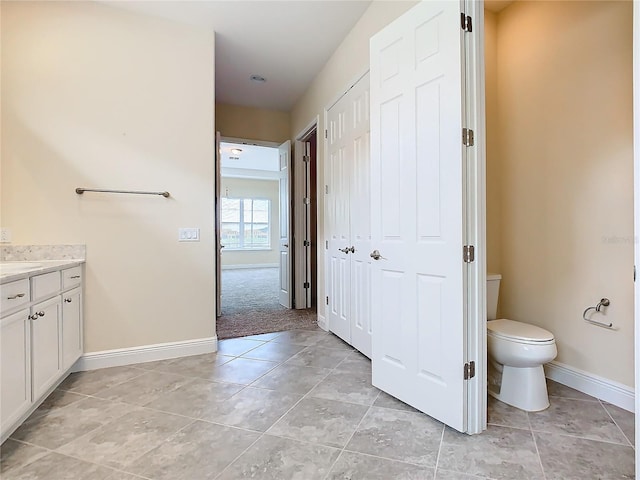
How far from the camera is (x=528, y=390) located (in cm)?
196

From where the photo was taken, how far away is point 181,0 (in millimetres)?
2652

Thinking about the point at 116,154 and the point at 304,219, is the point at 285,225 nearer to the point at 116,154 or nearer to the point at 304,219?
the point at 304,219

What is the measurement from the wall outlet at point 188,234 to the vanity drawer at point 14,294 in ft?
3.96

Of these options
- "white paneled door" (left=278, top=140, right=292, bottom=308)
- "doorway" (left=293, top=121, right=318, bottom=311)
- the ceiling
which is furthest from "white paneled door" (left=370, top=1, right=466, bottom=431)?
"white paneled door" (left=278, top=140, right=292, bottom=308)

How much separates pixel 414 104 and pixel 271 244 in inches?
363

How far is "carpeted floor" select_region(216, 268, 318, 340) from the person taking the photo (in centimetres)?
371

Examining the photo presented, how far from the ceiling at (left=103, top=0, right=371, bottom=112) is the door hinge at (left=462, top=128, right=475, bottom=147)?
5.62ft

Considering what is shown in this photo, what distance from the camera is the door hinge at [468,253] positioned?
1.70m

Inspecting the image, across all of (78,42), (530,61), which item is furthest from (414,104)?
(78,42)

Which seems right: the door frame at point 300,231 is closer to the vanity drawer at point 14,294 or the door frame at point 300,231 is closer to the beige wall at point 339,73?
the beige wall at point 339,73

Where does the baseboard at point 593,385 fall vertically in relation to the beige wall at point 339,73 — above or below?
below

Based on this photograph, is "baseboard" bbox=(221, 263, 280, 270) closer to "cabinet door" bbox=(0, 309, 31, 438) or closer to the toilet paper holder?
"cabinet door" bbox=(0, 309, 31, 438)

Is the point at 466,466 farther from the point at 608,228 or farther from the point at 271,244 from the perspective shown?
the point at 271,244

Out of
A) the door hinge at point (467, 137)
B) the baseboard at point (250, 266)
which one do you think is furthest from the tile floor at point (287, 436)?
the baseboard at point (250, 266)
